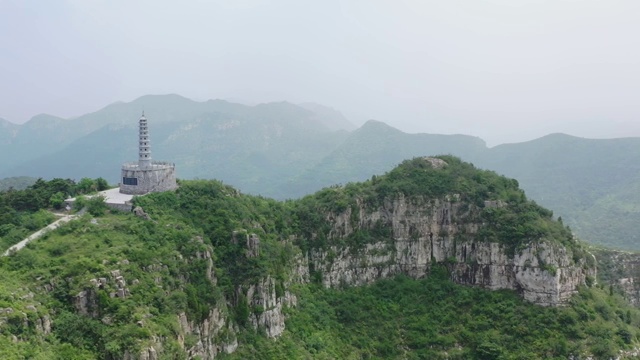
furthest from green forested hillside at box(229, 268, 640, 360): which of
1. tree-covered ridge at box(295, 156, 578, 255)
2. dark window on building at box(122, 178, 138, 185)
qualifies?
dark window on building at box(122, 178, 138, 185)

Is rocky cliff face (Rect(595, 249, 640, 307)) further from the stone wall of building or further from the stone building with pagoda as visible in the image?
the stone wall of building

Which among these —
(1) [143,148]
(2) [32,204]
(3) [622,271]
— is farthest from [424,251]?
(3) [622,271]

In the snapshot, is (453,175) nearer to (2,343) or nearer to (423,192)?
(423,192)

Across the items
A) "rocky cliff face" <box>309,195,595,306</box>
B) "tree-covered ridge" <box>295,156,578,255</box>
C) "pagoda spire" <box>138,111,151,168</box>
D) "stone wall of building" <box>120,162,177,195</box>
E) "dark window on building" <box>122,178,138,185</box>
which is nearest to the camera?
"stone wall of building" <box>120,162,177,195</box>

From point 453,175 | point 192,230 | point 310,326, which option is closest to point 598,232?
point 453,175

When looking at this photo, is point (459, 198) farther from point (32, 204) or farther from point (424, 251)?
point (32, 204)

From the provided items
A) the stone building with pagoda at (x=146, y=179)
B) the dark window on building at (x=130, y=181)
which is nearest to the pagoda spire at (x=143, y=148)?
the stone building with pagoda at (x=146, y=179)

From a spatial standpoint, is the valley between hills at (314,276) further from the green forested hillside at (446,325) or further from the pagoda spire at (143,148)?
the pagoda spire at (143,148)
